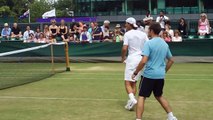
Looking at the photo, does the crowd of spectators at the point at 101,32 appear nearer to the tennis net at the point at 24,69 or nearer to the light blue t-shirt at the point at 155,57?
the tennis net at the point at 24,69

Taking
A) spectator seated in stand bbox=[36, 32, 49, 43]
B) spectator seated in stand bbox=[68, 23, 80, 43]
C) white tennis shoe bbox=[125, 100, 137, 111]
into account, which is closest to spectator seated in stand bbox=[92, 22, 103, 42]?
spectator seated in stand bbox=[68, 23, 80, 43]

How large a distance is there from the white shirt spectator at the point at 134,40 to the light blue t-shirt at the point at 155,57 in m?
1.68

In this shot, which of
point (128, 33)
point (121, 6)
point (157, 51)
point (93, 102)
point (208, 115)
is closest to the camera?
point (157, 51)

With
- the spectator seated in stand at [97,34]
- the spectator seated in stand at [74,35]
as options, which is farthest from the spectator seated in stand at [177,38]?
the spectator seated in stand at [74,35]

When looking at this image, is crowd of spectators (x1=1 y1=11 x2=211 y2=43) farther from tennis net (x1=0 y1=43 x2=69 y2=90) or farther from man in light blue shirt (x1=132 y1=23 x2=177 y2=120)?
man in light blue shirt (x1=132 y1=23 x2=177 y2=120)

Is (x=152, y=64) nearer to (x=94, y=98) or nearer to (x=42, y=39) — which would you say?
(x=94, y=98)

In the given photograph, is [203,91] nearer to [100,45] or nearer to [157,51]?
[157,51]

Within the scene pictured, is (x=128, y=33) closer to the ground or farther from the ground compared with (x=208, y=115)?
farther from the ground

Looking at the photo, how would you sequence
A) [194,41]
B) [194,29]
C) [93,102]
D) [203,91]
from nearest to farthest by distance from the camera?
[93,102]
[203,91]
[194,41]
[194,29]

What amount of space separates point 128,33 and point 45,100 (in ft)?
8.74

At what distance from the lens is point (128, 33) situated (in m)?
9.66

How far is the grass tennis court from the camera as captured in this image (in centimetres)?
903

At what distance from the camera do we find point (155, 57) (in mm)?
7953

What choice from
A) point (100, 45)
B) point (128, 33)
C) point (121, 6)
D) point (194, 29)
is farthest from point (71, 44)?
point (121, 6)
